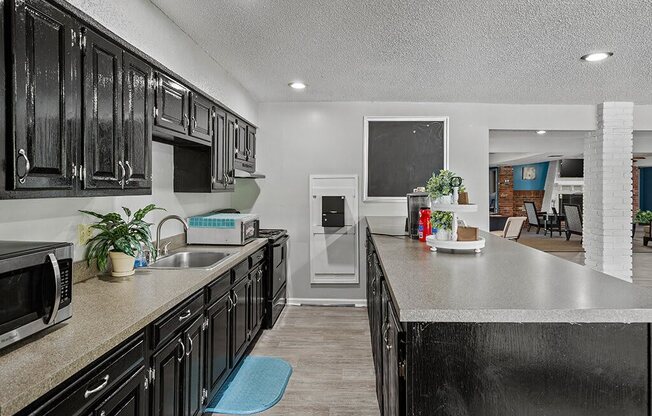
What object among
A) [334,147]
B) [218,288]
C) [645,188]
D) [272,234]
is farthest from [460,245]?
[645,188]

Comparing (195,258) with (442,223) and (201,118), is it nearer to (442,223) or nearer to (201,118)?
(201,118)

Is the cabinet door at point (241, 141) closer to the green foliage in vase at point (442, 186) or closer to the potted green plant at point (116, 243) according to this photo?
the potted green plant at point (116, 243)

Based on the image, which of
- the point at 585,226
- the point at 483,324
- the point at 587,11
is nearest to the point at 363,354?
the point at 483,324

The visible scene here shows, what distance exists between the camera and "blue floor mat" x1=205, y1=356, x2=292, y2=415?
2668mm

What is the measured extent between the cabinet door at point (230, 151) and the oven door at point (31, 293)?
91.8 inches

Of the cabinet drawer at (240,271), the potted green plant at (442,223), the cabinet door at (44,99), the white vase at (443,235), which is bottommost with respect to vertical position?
the cabinet drawer at (240,271)

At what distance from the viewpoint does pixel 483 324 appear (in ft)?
4.60

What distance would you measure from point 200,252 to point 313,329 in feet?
4.92

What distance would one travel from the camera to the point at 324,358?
136 inches

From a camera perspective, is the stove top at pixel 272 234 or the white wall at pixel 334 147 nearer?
the stove top at pixel 272 234

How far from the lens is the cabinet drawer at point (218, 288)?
7.89 ft

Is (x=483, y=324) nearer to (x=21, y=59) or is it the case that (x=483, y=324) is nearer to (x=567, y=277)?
(x=567, y=277)

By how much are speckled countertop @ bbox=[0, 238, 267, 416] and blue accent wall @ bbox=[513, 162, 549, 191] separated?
14076mm

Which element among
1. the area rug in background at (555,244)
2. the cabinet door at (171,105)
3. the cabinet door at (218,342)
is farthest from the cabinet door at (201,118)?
the area rug in background at (555,244)
